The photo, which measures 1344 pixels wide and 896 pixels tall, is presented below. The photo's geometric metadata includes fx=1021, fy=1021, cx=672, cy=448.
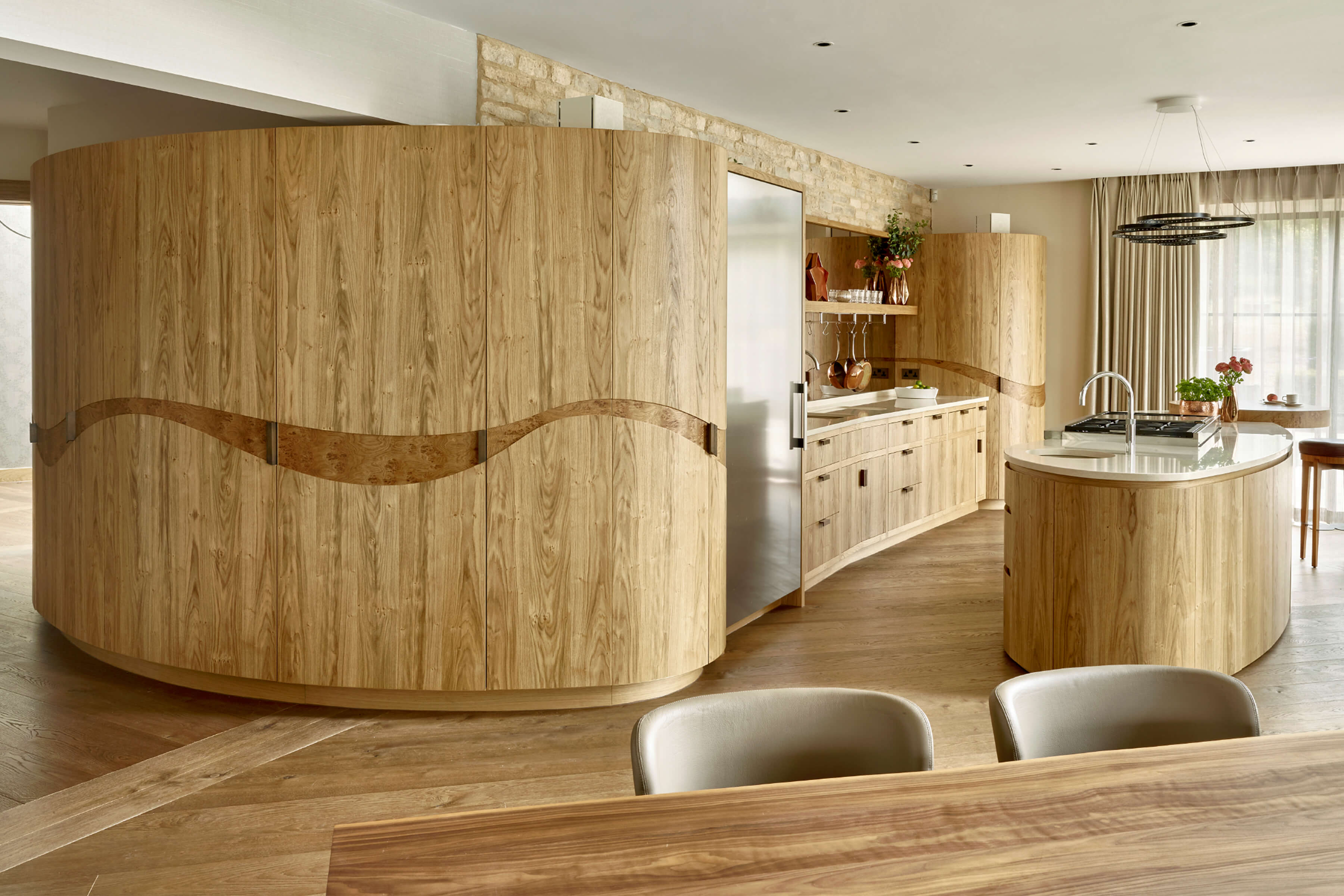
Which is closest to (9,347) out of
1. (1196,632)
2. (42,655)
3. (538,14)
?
→ (42,655)

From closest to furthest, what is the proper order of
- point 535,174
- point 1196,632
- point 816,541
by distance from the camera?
point 535,174
point 1196,632
point 816,541

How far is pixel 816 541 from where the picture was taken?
5656 millimetres

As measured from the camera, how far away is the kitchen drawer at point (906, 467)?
6.69 m

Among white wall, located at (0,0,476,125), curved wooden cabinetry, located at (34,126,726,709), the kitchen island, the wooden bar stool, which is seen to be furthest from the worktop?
white wall, located at (0,0,476,125)

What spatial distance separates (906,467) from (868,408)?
1.59 feet

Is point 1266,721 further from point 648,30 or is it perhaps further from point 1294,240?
point 1294,240

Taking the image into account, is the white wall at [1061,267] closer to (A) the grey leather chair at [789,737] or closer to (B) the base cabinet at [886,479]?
(B) the base cabinet at [886,479]

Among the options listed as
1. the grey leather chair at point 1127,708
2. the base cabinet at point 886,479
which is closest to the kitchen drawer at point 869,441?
the base cabinet at point 886,479

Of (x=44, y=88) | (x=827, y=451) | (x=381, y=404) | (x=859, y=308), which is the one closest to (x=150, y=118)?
(x=44, y=88)

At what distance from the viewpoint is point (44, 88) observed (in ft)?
17.0

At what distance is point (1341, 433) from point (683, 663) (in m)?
6.49

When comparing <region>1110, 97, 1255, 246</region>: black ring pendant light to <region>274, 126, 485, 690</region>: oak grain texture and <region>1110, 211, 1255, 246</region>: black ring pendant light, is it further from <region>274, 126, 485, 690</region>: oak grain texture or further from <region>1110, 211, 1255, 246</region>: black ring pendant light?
<region>274, 126, 485, 690</region>: oak grain texture

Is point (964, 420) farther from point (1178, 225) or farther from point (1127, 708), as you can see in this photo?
point (1127, 708)

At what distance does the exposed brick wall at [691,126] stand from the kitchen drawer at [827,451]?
5.00ft
